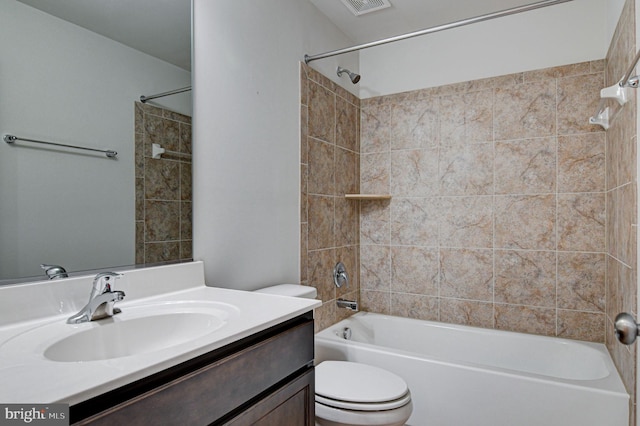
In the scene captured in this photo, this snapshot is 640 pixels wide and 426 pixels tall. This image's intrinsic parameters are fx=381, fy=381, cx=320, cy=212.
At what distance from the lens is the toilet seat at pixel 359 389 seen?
152 centimetres

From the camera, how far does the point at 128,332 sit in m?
1.04

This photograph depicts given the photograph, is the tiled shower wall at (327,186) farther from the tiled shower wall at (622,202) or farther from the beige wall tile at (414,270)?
the tiled shower wall at (622,202)

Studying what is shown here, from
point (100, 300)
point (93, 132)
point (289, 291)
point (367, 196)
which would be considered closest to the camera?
point (100, 300)

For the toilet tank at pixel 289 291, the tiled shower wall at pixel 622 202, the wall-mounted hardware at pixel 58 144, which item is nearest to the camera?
the wall-mounted hardware at pixel 58 144

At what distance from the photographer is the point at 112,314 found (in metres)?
1.05

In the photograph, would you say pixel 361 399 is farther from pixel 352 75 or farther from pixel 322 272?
pixel 352 75

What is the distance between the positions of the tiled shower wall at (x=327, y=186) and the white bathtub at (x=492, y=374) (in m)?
0.31

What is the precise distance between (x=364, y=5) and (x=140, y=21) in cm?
142

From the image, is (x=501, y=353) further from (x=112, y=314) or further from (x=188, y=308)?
(x=112, y=314)

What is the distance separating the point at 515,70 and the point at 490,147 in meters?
0.49

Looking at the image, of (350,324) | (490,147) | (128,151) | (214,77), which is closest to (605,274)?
(490,147)

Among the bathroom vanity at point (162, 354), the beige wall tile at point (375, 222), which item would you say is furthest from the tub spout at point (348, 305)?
the bathroom vanity at point (162, 354)

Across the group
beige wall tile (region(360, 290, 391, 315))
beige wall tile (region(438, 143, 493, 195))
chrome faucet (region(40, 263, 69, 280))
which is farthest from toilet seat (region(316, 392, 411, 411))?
beige wall tile (region(438, 143, 493, 195))

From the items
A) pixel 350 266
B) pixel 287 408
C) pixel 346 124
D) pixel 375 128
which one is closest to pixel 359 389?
pixel 287 408
